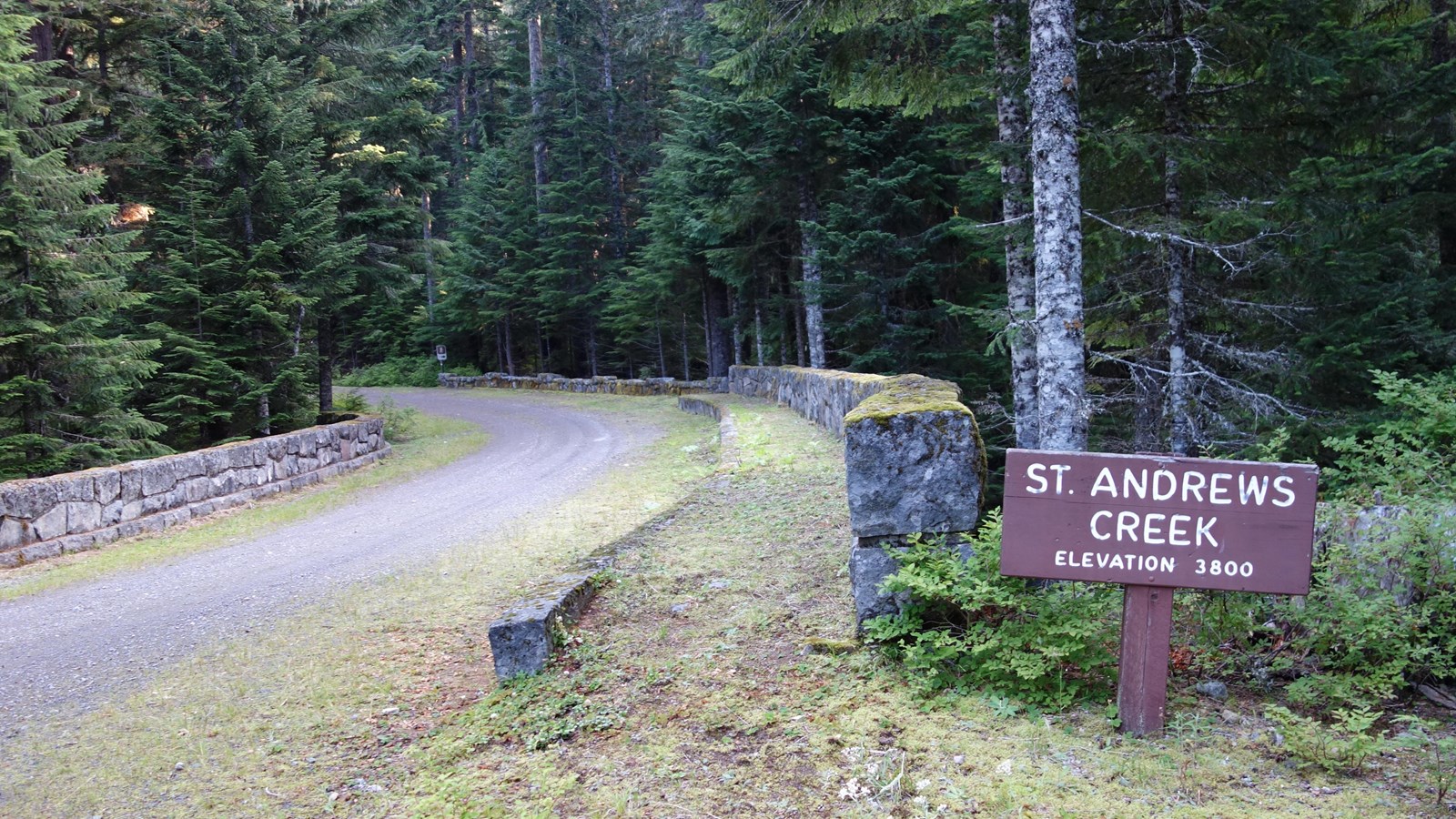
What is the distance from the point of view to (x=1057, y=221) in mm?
5969

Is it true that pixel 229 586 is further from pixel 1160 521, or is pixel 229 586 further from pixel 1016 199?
pixel 1016 199

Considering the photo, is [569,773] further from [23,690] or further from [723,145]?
[723,145]

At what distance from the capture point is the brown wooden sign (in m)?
3.39

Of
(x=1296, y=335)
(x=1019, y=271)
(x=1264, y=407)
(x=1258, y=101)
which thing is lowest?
(x=1264, y=407)

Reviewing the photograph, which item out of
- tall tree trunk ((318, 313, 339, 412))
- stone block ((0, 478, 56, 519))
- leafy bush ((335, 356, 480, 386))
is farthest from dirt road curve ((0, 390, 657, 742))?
leafy bush ((335, 356, 480, 386))

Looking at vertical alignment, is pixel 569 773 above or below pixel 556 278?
below

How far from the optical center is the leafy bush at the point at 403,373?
37.2 meters

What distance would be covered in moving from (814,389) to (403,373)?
29.4 metres

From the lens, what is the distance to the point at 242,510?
36.4 feet

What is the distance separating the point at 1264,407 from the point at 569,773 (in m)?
7.33

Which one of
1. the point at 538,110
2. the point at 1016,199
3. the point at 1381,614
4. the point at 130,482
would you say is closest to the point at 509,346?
the point at 538,110

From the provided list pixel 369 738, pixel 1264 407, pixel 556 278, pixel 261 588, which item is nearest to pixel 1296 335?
pixel 1264 407

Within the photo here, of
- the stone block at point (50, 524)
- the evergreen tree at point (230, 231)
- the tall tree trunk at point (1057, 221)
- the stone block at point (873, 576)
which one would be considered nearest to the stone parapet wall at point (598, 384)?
the evergreen tree at point (230, 231)

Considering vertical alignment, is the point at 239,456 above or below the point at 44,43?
below
